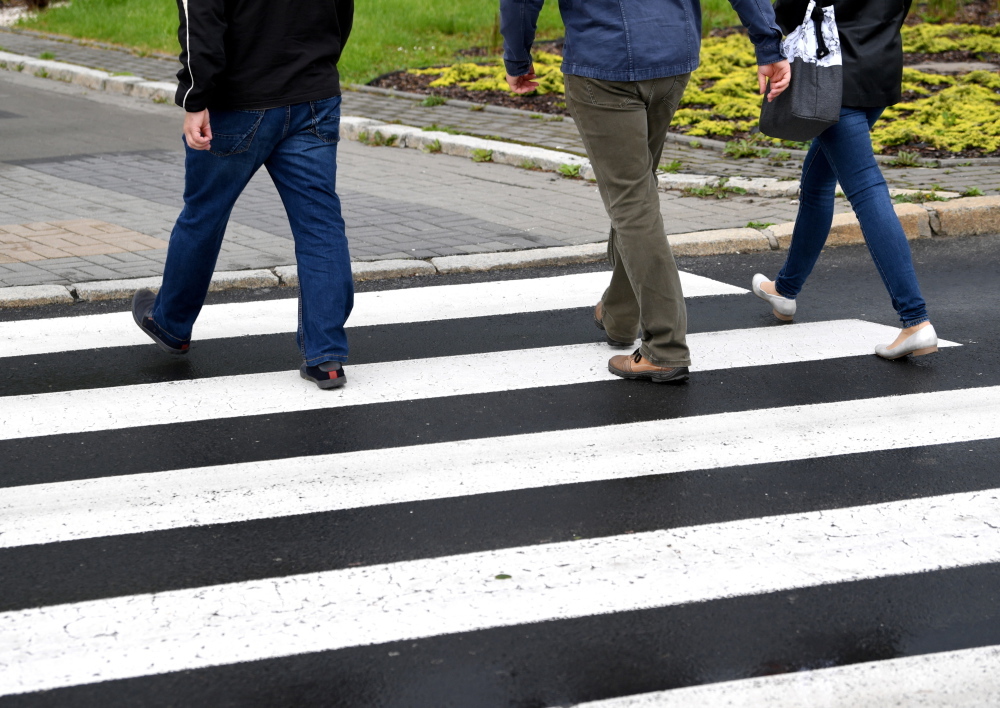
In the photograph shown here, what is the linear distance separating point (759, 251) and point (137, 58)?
35.5ft

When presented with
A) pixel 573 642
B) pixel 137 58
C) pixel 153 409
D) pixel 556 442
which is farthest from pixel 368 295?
pixel 137 58

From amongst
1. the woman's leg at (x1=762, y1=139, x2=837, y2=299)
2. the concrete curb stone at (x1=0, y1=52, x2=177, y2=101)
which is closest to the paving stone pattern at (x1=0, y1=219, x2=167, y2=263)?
the woman's leg at (x1=762, y1=139, x2=837, y2=299)

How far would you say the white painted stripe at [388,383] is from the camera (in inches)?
178

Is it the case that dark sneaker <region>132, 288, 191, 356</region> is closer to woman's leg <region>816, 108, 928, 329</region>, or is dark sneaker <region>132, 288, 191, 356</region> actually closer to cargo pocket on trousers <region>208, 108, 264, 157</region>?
cargo pocket on trousers <region>208, 108, 264, 157</region>

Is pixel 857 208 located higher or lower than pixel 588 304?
higher

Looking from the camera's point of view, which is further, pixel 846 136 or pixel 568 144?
pixel 568 144

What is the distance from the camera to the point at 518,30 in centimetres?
452

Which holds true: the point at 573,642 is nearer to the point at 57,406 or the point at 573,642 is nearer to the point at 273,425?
the point at 273,425

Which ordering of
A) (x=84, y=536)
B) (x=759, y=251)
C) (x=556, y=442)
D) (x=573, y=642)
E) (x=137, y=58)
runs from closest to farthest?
1. (x=573, y=642)
2. (x=84, y=536)
3. (x=556, y=442)
4. (x=759, y=251)
5. (x=137, y=58)

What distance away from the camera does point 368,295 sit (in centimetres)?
626

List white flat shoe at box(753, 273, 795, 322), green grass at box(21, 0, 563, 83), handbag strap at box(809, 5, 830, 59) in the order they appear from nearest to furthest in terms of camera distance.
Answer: handbag strap at box(809, 5, 830, 59) → white flat shoe at box(753, 273, 795, 322) → green grass at box(21, 0, 563, 83)

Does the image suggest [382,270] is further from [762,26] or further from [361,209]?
[762,26]

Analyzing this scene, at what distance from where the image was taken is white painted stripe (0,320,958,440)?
452 cm

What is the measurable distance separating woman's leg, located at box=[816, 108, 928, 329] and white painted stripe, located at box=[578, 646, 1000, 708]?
8.02ft
